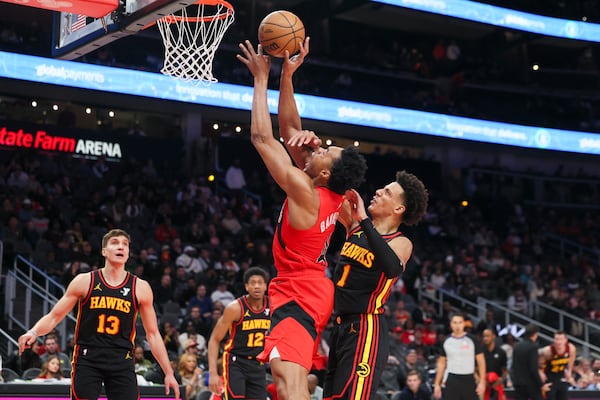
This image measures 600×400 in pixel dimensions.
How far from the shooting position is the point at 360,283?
6.07 meters

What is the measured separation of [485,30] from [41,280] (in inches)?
736

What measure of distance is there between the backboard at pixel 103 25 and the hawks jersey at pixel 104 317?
85.0 inches

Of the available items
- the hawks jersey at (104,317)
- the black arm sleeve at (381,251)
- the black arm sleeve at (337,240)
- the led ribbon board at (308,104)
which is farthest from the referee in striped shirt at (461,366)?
the led ribbon board at (308,104)

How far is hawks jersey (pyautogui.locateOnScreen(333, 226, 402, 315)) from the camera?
238 inches

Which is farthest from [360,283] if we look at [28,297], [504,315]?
[504,315]

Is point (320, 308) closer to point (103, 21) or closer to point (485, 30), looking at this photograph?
point (103, 21)

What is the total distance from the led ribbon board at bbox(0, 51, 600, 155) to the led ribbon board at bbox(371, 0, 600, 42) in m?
2.80

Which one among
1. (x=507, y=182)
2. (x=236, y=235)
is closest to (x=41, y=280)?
(x=236, y=235)

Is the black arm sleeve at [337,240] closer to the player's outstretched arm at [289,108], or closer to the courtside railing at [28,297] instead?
the courtside railing at [28,297]

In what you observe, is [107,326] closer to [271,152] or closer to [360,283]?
[360,283]

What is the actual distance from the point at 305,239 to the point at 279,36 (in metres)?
1.48

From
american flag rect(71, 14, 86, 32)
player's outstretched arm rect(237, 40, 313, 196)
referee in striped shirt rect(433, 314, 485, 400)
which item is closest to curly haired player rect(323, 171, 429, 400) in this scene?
player's outstretched arm rect(237, 40, 313, 196)

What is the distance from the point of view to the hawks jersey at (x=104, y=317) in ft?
23.3

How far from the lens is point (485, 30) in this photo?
29.9 meters
